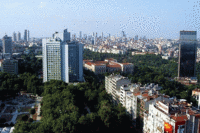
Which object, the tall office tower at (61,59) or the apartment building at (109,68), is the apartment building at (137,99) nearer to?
the tall office tower at (61,59)

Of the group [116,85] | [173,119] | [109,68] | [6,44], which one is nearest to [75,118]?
[173,119]

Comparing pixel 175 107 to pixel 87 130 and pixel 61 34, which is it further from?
pixel 61 34

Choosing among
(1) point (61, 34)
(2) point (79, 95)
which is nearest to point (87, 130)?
(2) point (79, 95)

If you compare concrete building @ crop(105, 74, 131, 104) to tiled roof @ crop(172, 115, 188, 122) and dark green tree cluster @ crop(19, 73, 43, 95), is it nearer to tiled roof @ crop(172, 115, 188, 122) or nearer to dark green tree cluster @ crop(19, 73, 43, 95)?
dark green tree cluster @ crop(19, 73, 43, 95)

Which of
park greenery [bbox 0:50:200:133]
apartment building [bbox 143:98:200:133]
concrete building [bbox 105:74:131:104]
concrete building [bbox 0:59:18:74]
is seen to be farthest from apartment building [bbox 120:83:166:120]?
concrete building [bbox 0:59:18:74]

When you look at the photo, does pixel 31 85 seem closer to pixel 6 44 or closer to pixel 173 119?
pixel 173 119

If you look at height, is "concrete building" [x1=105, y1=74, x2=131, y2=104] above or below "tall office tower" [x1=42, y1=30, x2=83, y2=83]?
below
